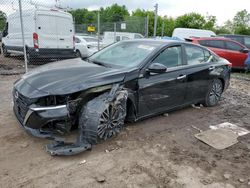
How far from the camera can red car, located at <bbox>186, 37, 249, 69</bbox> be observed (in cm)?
1068

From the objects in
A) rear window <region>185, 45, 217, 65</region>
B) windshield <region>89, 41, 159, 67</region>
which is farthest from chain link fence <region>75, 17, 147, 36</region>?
windshield <region>89, 41, 159, 67</region>

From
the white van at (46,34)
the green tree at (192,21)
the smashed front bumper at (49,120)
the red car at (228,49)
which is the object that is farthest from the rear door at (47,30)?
the green tree at (192,21)

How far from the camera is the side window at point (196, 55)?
4.75 meters

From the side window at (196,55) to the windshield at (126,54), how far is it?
2.78ft

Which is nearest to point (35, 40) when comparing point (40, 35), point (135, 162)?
point (40, 35)

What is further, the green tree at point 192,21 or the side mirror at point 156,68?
the green tree at point 192,21

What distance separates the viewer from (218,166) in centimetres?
312

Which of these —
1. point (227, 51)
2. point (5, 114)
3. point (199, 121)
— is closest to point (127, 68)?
point (199, 121)

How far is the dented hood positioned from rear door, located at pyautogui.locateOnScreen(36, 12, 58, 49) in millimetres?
5749

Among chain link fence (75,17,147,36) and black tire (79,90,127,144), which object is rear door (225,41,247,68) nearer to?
chain link fence (75,17,147,36)

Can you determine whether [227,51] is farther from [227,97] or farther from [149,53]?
[149,53]

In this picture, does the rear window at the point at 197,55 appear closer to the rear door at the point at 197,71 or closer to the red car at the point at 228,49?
the rear door at the point at 197,71

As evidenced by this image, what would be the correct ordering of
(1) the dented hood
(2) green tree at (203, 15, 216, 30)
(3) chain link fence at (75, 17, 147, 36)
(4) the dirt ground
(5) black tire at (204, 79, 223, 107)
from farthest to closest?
1. (2) green tree at (203, 15, 216, 30)
2. (3) chain link fence at (75, 17, 147, 36)
3. (5) black tire at (204, 79, 223, 107)
4. (1) the dented hood
5. (4) the dirt ground

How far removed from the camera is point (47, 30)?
917 cm
